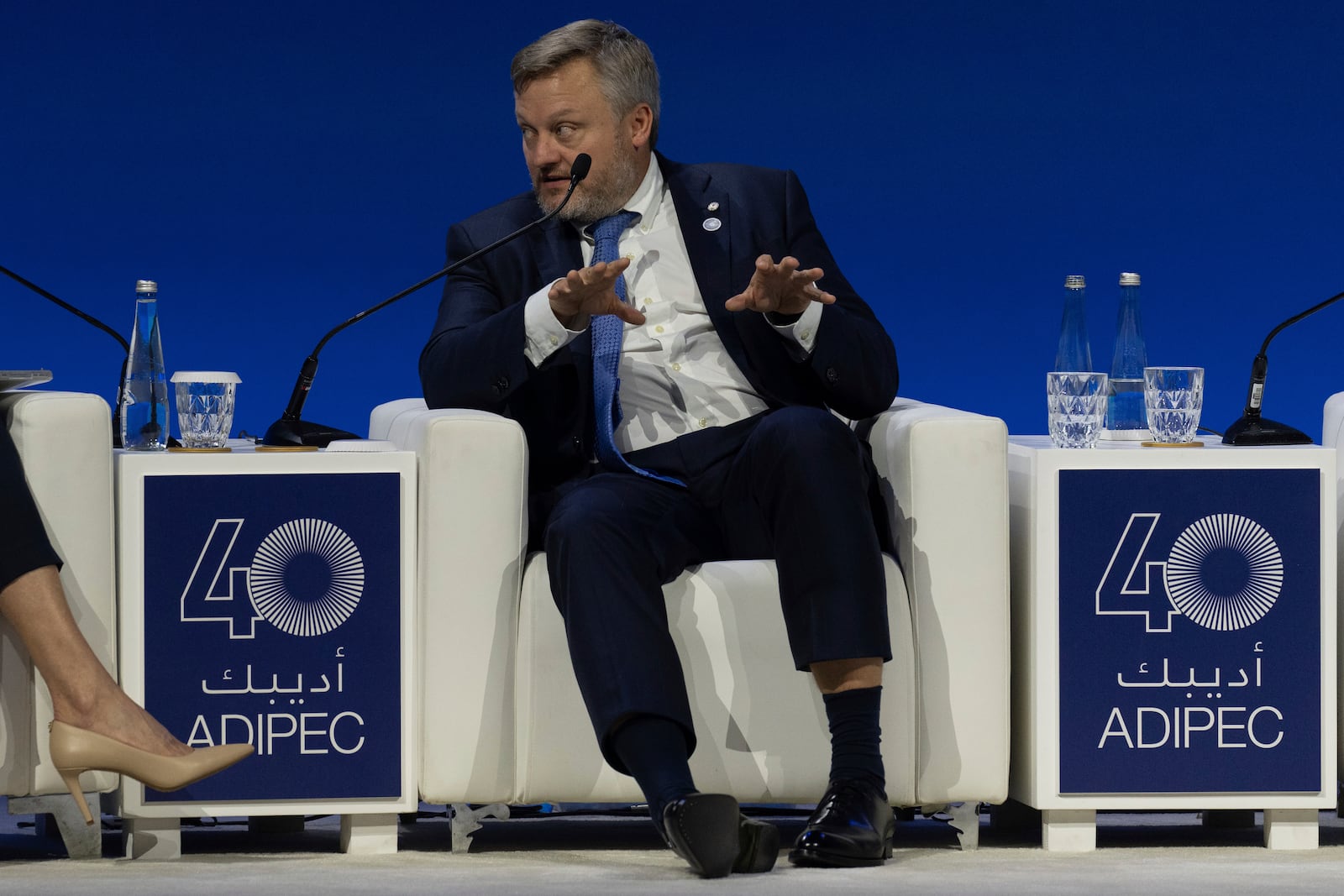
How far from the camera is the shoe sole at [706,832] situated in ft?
7.14

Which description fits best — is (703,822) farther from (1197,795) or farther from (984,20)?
(984,20)

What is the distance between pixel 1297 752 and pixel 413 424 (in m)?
1.32

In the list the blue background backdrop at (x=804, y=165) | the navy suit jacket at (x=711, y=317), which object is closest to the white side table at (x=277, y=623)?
the navy suit jacket at (x=711, y=317)

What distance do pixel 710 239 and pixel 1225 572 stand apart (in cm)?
92

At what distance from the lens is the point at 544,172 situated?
9.40ft

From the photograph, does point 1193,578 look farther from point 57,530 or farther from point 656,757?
point 57,530

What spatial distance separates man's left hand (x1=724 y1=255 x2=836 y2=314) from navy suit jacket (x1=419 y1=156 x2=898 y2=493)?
0.29 ft

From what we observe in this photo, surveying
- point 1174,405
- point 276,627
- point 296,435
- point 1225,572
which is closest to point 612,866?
point 276,627

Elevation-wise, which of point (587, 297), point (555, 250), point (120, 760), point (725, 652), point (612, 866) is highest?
point (555, 250)

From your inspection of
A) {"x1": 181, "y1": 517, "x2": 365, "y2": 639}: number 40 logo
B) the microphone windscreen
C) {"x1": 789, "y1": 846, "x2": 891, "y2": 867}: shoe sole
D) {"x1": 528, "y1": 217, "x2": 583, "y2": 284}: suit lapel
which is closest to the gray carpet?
{"x1": 789, "y1": 846, "x2": 891, "y2": 867}: shoe sole

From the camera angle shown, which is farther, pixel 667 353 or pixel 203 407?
pixel 667 353

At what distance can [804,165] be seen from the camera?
4.72 m

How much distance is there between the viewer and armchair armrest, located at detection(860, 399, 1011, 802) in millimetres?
2576

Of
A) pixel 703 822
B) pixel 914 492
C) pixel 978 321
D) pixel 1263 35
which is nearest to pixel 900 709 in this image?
pixel 914 492
